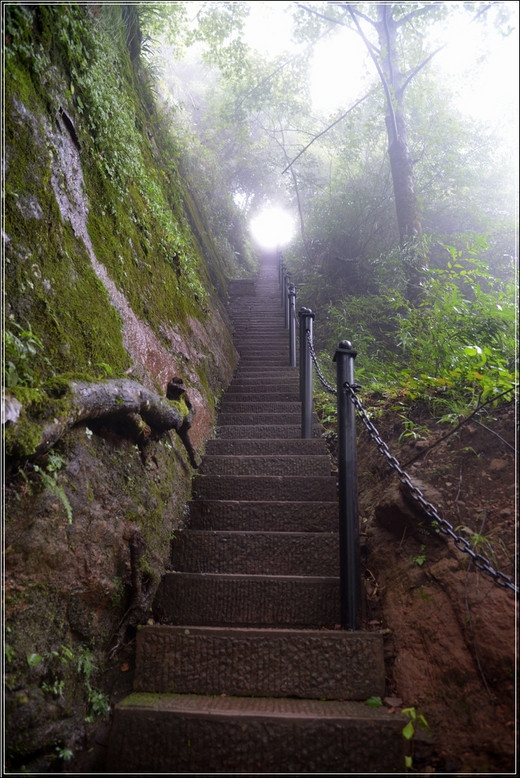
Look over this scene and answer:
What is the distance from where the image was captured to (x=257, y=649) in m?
2.18

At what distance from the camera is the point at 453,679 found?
1.85 meters

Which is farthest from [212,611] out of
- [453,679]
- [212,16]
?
[212,16]

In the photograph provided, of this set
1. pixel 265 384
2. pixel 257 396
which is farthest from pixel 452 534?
pixel 265 384

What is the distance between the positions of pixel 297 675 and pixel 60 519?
128 cm

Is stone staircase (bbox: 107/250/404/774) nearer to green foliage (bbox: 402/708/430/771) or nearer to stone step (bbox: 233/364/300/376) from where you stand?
green foliage (bbox: 402/708/430/771)

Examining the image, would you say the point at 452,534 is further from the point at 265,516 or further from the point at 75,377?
the point at 75,377

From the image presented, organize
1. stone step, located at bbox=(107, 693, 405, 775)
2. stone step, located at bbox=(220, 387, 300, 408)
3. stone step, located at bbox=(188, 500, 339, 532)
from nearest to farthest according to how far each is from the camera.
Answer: stone step, located at bbox=(107, 693, 405, 775) → stone step, located at bbox=(188, 500, 339, 532) → stone step, located at bbox=(220, 387, 300, 408)

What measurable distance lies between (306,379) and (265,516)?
1.71 meters

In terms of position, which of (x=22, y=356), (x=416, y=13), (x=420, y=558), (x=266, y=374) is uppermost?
(x=416, y=13)

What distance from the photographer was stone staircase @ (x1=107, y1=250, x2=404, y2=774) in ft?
6.01

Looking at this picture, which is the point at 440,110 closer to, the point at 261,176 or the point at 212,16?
the point at 212,16

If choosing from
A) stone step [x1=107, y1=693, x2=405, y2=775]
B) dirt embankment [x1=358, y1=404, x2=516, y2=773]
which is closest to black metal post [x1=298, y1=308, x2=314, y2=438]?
dirt embankment [x1=358, y1=404, x2=516, y2=773]

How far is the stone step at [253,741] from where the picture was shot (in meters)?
1.81

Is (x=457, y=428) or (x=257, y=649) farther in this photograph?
(x=457, y=428)
